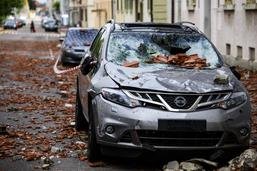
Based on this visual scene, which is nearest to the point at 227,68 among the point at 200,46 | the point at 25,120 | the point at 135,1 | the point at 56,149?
the point at 200,46

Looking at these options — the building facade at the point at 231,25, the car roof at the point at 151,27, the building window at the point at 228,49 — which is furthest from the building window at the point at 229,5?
the car roof at the point at 151,27

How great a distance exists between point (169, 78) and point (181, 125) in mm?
698

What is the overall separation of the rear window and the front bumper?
19.8m

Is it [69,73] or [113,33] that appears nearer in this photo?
[113,33]

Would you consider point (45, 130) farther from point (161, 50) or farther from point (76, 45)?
point (76, 45)

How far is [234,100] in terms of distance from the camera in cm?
772

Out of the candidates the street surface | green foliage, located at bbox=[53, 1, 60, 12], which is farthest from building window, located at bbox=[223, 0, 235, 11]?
green foliage, located at bbox=[53, 1, 60, 12]

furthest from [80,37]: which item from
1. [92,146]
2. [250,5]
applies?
[92,146]

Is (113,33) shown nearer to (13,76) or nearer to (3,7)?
(13,76)

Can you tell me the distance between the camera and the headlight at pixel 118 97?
7.56 metres

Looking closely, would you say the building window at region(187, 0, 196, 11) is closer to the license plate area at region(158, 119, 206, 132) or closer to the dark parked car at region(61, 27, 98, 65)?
the dark parked car at region(61, 27, 98, 65)

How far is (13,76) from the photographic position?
22094mm

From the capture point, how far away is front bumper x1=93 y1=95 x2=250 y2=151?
7.43 m

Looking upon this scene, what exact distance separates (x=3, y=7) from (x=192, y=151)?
3895 cm
